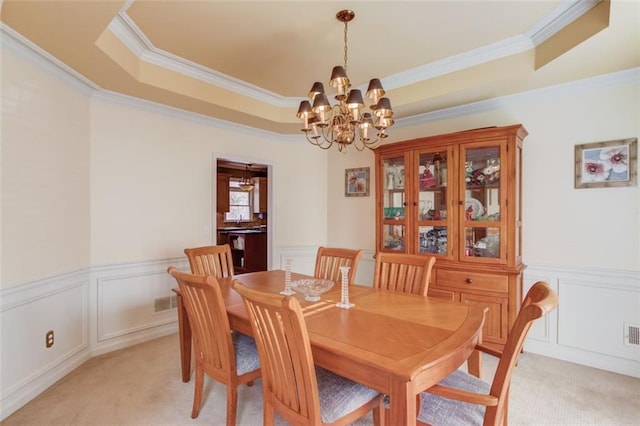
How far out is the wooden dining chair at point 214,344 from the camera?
5.59 feet

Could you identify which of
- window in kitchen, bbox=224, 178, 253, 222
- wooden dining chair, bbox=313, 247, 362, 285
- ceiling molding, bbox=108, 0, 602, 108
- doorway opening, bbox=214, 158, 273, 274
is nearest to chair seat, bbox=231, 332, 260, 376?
wooden dining chair, bbox=313, 247, 362, 285

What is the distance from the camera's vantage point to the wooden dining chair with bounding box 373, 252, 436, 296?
226cm

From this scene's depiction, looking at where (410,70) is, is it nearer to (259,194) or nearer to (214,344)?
(214,344)

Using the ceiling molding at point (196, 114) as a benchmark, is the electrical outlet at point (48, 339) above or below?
below

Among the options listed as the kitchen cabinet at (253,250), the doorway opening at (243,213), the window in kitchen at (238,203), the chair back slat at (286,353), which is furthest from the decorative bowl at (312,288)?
the window in kitchen at (238,203)

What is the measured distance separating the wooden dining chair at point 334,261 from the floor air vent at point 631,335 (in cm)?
220

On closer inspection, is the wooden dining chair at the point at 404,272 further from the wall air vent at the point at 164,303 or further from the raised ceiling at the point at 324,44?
the wall air vent at the point at 164,303

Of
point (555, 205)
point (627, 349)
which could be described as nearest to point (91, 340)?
point (555, 205)

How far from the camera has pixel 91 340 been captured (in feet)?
9.53

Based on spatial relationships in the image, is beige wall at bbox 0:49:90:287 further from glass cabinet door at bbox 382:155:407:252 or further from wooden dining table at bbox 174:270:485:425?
glass cabinet door at bbox 382:155:407:252

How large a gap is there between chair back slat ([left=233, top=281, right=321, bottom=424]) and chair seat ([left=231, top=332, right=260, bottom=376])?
0.39m

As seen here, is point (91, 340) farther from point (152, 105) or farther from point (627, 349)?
point (627, 349)

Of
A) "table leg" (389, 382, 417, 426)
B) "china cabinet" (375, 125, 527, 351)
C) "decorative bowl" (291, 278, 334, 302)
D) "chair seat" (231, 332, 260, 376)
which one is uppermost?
"china cabinet" (375, 125, 527, 351)

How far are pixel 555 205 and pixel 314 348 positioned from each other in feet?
8.80
